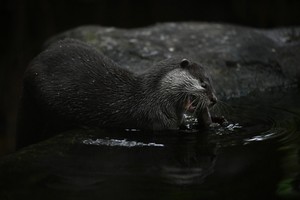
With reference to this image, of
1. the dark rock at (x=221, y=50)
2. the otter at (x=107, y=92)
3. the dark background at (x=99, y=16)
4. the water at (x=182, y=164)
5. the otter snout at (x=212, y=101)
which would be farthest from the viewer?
the dark background at (x=99, y=16)

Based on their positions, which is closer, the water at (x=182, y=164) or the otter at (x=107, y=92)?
the water at (x=182, y=164)

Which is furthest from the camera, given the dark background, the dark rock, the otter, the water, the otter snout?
the dark background

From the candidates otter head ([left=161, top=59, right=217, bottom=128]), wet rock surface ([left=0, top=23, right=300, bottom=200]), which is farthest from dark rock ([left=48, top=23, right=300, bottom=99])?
otter head ([left=161, top=59, right=217, bottom=128])

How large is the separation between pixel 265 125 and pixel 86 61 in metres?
1.22

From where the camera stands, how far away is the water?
2695 mm

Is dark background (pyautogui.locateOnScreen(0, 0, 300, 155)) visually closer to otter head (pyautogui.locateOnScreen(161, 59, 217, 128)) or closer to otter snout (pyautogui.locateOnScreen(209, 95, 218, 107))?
otter head (pyautogui.locateOnScreen(161, 59, 217, 128))

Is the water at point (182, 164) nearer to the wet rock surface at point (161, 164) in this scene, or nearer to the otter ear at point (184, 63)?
the wet rock surface at point (161, 164)

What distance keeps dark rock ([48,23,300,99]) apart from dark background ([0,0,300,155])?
6.73 feet

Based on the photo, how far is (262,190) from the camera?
263cm

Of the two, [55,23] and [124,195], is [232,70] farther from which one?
[55,23]

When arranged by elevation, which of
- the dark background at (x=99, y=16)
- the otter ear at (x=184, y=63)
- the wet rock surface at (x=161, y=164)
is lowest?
the wet rock surface at (x=161, y=164)

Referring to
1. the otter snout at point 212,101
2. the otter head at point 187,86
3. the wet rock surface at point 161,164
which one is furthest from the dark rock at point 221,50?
the otter snout at point 212,101

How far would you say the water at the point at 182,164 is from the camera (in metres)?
2.70

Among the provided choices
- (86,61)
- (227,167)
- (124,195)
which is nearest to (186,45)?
(86,61)
